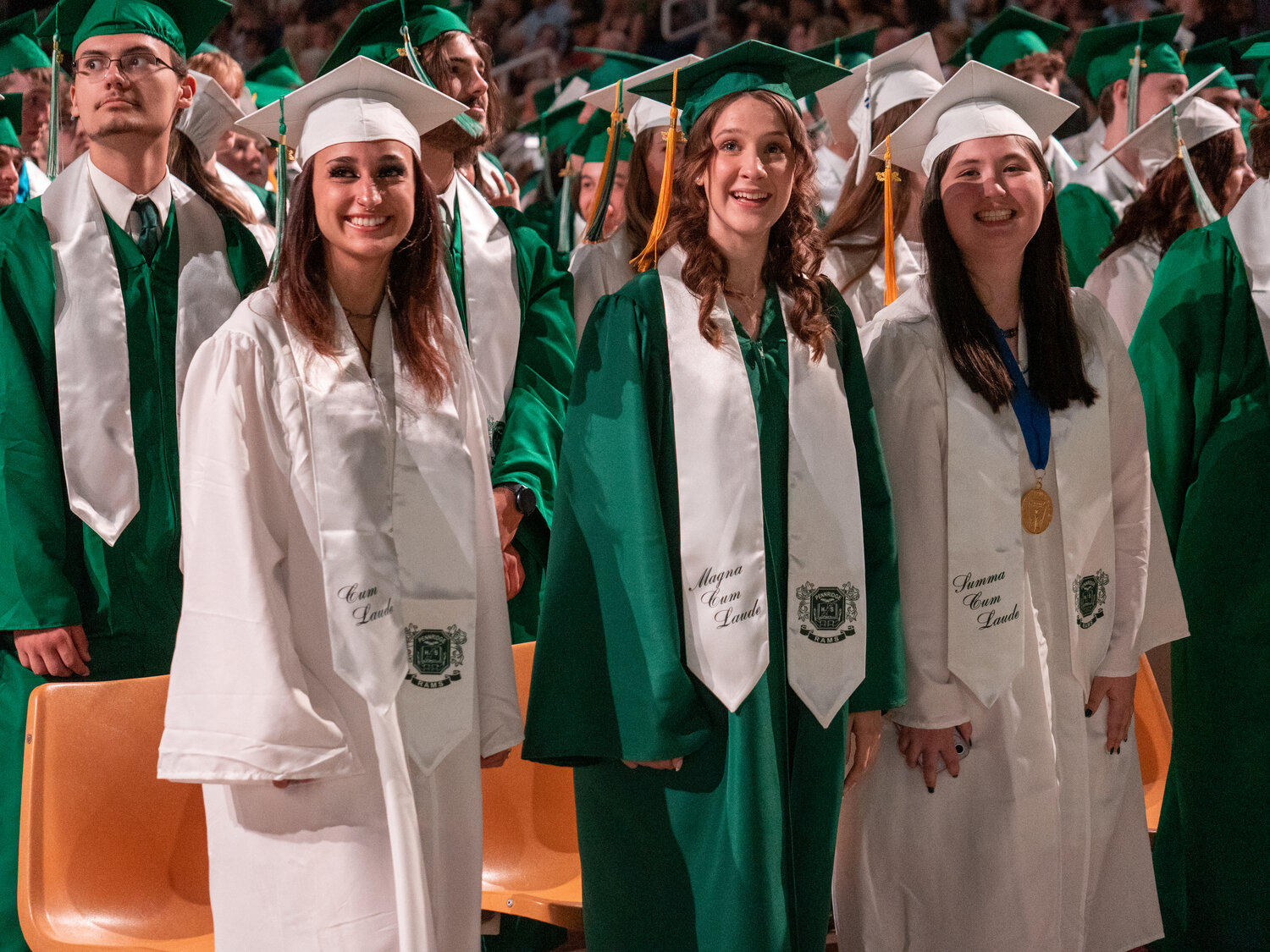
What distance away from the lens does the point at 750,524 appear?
2422mm

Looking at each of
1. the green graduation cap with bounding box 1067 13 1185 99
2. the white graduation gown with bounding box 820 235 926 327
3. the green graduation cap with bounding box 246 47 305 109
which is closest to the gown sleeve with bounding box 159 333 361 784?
the white graduation gown with bounding box 820 235 926 327

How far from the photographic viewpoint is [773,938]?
7.73ft

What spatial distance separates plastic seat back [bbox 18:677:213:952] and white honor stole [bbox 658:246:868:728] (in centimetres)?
108

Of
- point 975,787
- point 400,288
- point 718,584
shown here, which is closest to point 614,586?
point 718,584

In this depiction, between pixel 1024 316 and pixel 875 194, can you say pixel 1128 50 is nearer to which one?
pixel 875 194

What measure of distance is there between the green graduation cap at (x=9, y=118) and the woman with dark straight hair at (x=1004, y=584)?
2.53m

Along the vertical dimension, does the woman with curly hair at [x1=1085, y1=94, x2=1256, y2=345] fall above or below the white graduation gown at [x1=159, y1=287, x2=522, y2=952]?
above

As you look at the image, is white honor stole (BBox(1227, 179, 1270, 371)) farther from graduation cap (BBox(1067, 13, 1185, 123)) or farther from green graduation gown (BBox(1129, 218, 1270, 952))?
graduation cap (BBox(1067, 13, 1185, 123))

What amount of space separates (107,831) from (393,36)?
1.93 metres

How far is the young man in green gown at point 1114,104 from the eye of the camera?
4980 millimetres

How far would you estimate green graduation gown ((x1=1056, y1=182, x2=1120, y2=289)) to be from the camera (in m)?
4.95

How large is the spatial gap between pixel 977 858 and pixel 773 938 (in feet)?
1.68

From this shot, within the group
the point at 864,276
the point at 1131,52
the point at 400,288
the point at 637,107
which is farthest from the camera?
the point at 1131,52

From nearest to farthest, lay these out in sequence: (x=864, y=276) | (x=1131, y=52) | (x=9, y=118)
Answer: (x=864, y=276) → (x=9, y=118) → (x=1131, y=52)
